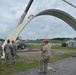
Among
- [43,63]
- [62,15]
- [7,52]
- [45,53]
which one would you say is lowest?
[43,63]

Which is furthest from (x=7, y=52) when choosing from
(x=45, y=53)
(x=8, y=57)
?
(x=45, y=53)

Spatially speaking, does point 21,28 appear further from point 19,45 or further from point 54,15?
point 19,45

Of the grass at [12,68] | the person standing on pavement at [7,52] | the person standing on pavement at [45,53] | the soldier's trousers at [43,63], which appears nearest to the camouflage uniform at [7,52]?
the person standing on pavement at [7,52]

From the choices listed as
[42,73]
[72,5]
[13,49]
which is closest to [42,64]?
[42,73]

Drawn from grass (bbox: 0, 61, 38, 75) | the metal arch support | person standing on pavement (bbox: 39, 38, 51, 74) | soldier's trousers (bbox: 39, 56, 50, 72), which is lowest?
grass (bbox: 0, 61, 38, 75)

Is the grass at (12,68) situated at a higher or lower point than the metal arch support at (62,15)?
lower

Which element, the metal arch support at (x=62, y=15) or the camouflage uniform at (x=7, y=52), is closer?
the camouflage uniform at (x=7, y=52)

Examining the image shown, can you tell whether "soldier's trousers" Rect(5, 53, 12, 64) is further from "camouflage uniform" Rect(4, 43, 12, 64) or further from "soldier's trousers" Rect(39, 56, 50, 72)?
"soldier's trousers" Rect(39, 56, 50, 72)

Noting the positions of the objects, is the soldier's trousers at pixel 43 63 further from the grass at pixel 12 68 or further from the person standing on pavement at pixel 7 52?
the person standing on pavement at pixel 7 52

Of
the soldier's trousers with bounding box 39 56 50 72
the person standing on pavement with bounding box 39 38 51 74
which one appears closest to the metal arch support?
the soldier's trousers with bounding box 39 56 50 72

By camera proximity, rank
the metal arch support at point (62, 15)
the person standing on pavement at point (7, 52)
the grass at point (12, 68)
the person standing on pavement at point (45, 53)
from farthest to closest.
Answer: the metal arch support at point (62, 15) → the person standing on pavement at point (7, 52) → the grass at point (12, 68) → the person standing on pavement at point (45, 53)

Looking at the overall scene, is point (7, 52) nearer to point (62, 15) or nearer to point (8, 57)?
point (8, 57)

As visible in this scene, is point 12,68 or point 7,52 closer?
point 12,68

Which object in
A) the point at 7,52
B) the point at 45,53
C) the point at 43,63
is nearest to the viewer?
the point at 45,53
